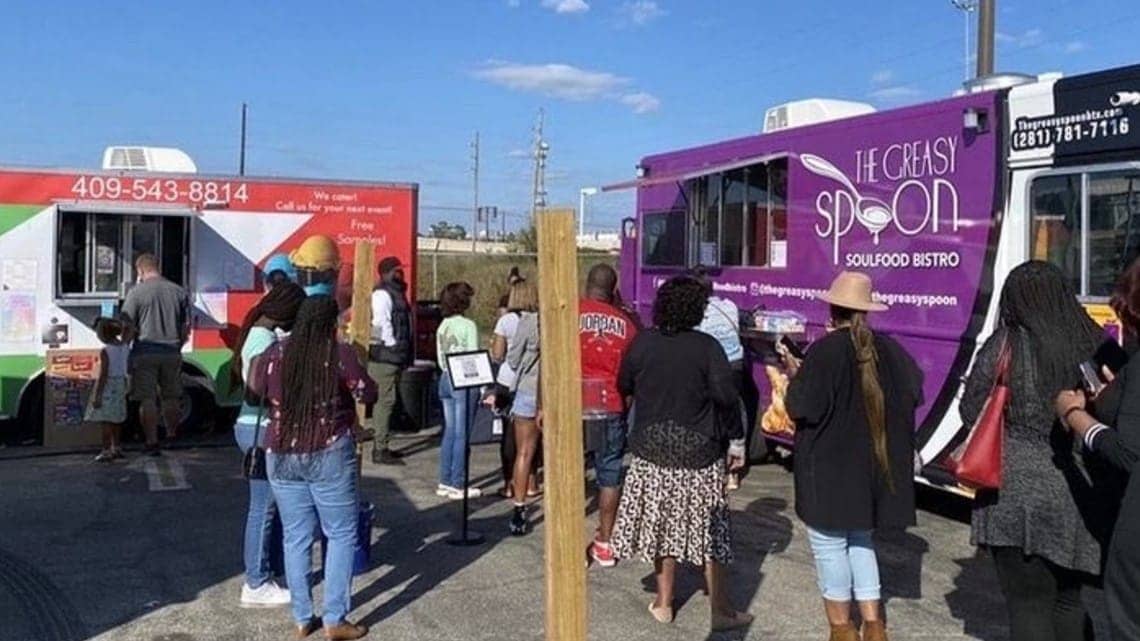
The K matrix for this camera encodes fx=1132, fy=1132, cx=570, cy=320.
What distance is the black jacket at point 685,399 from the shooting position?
517 centimetres

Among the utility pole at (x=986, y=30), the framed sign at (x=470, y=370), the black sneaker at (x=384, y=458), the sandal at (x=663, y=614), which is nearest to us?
the sandal at (x=663, y=614)

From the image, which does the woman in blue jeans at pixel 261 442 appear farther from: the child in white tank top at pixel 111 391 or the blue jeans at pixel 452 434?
the child in white tank top at pixel 111 391

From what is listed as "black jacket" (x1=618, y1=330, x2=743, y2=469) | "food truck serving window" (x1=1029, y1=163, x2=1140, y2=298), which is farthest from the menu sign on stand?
"food truck serving window" (x1=1029, y1=163, x2=1140, y2=298)

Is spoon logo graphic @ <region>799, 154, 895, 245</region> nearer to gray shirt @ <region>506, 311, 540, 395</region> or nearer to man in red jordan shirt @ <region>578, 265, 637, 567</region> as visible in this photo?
man in red jordan shirt @ <region>578, 265, 637, 567</region>

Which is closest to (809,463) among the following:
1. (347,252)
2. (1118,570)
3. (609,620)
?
(609,620)

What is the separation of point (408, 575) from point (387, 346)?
352cm

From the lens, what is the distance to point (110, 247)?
34.5 feet

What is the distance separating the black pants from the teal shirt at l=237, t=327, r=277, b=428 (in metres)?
3.33

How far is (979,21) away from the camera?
44.4 feet

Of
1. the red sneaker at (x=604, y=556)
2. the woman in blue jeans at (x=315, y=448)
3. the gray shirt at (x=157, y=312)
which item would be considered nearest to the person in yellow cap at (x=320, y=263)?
the woman in blue jeans at (x=315, y=448)

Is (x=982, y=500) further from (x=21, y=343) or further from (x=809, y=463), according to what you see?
(x=21, y=343)

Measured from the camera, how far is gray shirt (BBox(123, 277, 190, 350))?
378 inches

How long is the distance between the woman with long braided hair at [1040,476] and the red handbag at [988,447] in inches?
1.2

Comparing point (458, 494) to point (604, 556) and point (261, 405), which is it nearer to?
point (604, 556)
